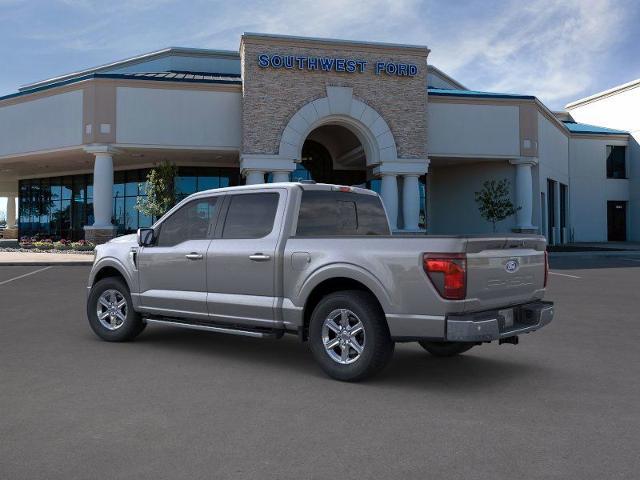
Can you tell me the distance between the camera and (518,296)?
19.9 ft

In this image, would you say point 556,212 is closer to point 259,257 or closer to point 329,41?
point 329,41

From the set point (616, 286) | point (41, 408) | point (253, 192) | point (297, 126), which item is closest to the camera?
point (41, 408)

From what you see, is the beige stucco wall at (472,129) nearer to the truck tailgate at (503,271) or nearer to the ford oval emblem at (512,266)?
the truck tailgate at (503,271)

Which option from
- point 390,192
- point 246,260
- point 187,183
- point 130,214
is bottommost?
point 246,260

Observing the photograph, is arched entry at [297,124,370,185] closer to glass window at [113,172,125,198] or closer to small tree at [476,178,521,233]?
small tree at [476,178,521,233]

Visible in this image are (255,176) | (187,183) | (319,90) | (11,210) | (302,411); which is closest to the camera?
(302,411)

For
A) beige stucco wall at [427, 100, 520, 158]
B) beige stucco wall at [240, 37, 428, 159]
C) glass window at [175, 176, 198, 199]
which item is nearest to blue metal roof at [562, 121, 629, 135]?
beige stucco wall at [427, 100, 520, 158]

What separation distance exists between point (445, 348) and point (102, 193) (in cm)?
2606

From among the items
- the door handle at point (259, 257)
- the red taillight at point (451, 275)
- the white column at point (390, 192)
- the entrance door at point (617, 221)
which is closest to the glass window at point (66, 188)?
the white column at point (390, 192)

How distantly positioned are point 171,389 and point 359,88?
1007 inches

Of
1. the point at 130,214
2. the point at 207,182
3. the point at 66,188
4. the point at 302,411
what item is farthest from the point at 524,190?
the point at 302,411

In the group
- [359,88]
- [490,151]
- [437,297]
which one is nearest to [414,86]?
[359,88]

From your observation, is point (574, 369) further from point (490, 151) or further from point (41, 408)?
point (490, 151)

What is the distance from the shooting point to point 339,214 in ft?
23.2
